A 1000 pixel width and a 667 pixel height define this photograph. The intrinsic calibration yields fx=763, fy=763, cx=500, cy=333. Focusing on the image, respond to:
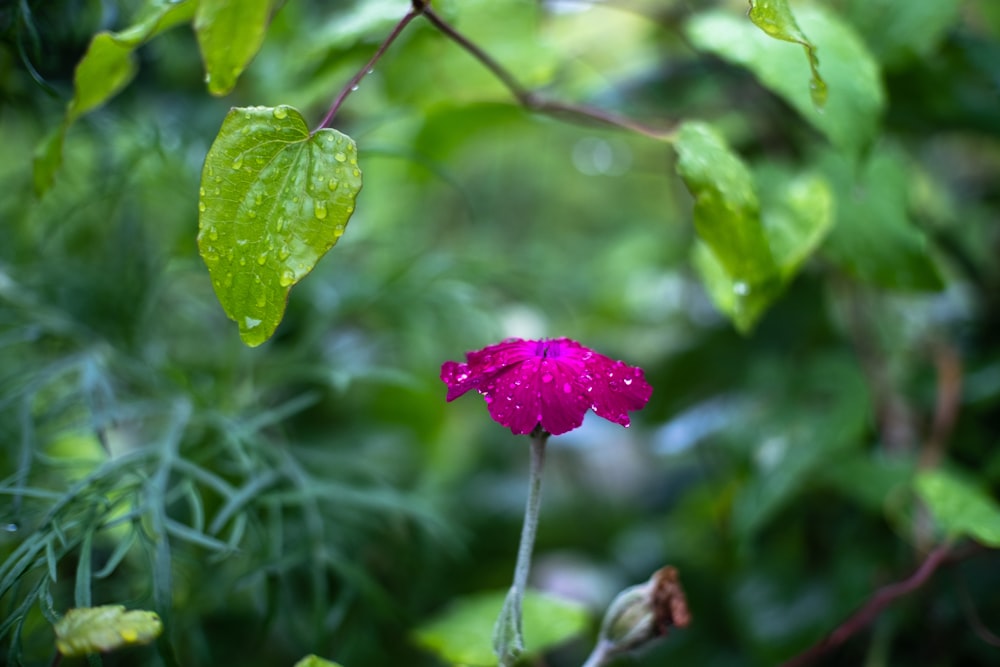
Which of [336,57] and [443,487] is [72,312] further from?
[443,487]

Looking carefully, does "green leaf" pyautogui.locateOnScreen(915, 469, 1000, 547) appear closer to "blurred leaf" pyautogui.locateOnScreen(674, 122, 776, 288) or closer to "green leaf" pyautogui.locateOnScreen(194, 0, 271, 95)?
"blurred leaf" pyautogui.locateOnScreen(674, 122, 776, 288)

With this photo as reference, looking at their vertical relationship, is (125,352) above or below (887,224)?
below

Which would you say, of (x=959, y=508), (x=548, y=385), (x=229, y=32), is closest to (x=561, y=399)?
(x=548, y=385)

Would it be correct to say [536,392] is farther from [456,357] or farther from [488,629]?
[456,357]

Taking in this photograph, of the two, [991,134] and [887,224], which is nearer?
[887,224]

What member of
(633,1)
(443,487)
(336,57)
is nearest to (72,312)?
(336,57)
